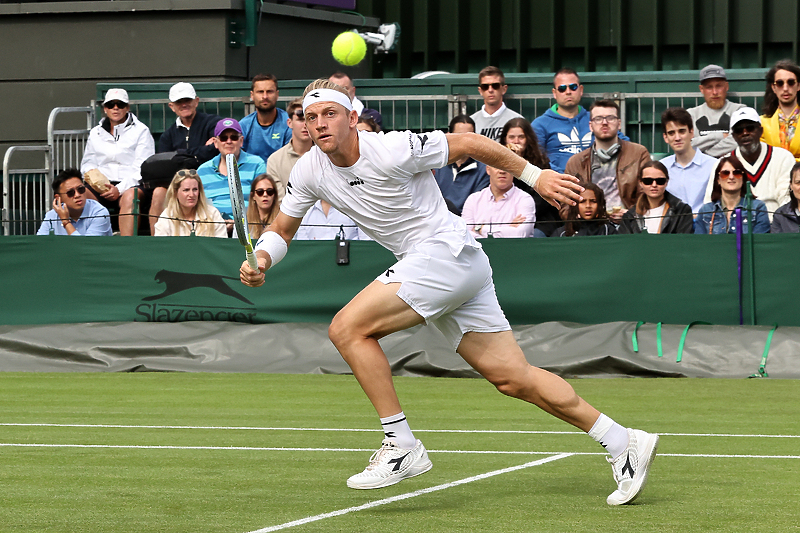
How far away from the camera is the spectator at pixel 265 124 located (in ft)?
48.2

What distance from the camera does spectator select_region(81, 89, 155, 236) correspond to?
15109 mm

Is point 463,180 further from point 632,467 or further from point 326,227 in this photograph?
point 632,467

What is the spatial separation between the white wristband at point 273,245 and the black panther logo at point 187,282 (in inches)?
268

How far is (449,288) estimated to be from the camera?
19.2ft

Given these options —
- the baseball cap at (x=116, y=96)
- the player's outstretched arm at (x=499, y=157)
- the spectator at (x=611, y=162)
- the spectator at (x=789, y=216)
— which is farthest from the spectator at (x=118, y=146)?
the player's outstretched arm at (x=499, y=157)

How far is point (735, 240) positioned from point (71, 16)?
10.7m

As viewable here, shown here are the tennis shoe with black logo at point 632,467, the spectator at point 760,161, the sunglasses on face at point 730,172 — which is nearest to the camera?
the tennis shoe with black logo at point 632,467

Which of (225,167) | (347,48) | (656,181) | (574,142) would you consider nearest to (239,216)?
(656,181)

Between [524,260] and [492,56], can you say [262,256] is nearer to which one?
[524,260]

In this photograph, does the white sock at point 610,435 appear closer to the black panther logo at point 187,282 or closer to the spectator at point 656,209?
the spectator at point 656,209

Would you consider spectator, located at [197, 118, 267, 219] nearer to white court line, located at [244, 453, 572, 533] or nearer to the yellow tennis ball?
the yellow tennis ball

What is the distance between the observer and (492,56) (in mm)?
24938

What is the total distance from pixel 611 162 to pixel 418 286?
24.5 ft

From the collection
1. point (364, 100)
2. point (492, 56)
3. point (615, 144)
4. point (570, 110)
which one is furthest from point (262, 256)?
point (492, 56)
